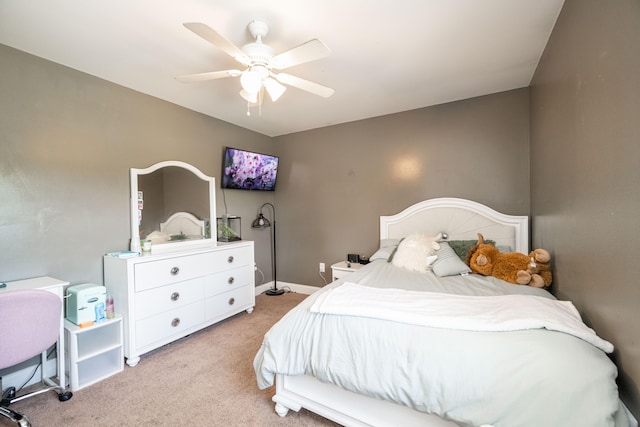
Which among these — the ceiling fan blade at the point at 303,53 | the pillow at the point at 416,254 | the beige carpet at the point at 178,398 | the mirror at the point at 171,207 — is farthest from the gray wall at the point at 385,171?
the ceiling fan blade at the point at 303,53

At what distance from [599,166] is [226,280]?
9.87ft

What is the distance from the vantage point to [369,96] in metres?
2.83

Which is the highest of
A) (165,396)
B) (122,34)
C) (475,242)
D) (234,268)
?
(122,34)

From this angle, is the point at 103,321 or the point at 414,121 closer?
the point at 103,321

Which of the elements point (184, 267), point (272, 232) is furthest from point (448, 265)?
point (272, 232)

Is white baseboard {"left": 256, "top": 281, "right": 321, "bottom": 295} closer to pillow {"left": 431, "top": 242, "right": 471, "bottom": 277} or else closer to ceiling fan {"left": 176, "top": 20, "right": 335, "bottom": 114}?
pillow {"left": 431, "top": 242, "right": 471, "bottom": 277}

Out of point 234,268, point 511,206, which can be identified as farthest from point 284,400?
point 511,206

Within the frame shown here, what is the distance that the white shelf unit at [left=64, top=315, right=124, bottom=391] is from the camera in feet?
6.20

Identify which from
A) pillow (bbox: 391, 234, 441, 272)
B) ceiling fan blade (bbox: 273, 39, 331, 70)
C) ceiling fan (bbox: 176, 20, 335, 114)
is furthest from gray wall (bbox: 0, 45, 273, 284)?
pillow (bbox: 391, 234, 441, 272)

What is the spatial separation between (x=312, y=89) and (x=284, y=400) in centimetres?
201

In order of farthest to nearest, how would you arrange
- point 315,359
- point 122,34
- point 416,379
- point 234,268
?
point 234,268 < point 122,34 < point 315,359 < point 416,379

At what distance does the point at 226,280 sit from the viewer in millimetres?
2971

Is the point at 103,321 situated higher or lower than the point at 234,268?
lower

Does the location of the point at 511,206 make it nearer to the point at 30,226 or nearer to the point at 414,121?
the point at 414,121
